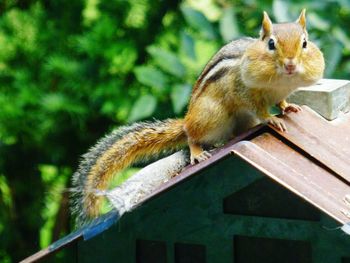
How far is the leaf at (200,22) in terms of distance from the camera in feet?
10.9

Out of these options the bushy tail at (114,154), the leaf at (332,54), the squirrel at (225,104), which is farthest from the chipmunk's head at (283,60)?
the leaf at (332,54)

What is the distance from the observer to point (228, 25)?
3.39 metres

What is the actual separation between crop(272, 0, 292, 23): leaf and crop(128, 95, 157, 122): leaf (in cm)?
50

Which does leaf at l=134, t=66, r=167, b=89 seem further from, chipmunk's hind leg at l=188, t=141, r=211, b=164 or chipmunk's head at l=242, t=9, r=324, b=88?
chipmunk's head at l=242, t=9, r=324, b=88

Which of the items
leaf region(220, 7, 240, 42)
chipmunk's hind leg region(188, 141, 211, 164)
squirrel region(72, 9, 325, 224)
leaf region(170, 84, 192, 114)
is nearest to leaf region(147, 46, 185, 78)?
leaf region(170, 84, 192, 114)

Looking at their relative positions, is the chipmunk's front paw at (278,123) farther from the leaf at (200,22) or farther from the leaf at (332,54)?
the leaf at (200,22)

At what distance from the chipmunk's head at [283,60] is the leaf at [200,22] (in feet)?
2.42

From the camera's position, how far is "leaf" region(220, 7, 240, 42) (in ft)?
11.0

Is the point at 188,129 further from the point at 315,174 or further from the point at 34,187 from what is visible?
the point at 34,187

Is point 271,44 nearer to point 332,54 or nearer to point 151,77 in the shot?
point 332,54

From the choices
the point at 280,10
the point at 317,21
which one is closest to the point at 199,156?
the point at 280,10

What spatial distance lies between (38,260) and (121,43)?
5.75 feet

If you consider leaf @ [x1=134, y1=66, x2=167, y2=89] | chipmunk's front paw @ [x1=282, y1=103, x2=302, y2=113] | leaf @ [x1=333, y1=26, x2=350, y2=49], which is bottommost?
chipmunk's front paw @ [x1=282, y1=103, x2=302, y2=113]

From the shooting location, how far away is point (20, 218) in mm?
4598
